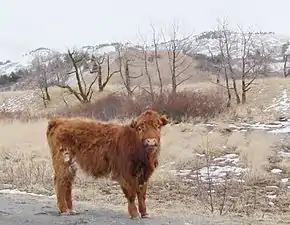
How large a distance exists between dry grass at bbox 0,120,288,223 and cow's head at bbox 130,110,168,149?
5.03 ft

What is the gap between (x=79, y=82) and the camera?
51.3 meters

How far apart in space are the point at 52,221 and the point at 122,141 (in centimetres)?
159

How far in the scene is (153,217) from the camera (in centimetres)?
909

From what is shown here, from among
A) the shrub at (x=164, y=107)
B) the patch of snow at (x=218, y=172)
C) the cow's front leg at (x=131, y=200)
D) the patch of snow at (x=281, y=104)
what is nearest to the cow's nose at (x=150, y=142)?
the cow's front leg at (x=131, y=200)

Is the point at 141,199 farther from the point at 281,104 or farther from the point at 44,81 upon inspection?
the point at 44,81

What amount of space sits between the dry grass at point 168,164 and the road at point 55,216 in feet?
2.34

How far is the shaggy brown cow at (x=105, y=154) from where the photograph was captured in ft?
28.3

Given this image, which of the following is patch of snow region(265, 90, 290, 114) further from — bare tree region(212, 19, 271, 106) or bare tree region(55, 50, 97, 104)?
bare tree region(55, 50, 97, 104)

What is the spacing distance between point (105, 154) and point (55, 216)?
3.98ft

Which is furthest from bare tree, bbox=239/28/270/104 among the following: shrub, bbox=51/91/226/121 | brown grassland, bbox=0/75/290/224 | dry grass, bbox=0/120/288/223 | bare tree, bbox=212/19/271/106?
dry grass, bbox=0/120/288/223

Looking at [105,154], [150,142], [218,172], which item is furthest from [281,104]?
[150,142]

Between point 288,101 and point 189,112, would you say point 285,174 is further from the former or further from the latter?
point 288,101

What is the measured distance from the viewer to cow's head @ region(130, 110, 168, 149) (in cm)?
819

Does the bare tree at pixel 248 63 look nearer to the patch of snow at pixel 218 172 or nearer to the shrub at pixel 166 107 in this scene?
the shrub at pixel 166 107
